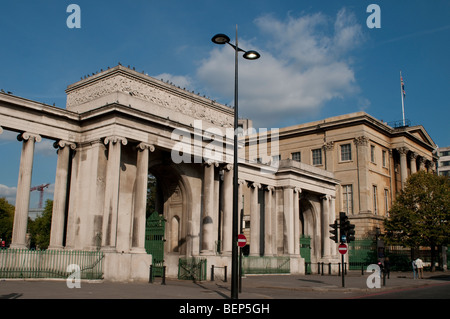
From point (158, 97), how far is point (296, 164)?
54.3ft

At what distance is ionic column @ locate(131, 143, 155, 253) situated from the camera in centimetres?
2444

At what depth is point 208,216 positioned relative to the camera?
28.6 meters

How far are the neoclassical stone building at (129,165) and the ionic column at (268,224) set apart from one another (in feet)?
10.8

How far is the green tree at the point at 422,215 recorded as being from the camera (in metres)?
43.7

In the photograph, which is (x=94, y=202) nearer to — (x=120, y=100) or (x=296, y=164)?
(x=120, y=100)

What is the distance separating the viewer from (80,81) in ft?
91.7

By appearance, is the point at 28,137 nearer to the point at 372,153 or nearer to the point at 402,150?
the point at 372,153

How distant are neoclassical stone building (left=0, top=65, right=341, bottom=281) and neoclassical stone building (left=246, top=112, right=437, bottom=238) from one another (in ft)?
69.3

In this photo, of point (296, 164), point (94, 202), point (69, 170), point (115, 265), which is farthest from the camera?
point (296, 164)

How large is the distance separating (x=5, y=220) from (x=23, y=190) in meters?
56.9

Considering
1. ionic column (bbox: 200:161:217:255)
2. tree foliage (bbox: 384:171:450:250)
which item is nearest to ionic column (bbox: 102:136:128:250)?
ionic column (bbox: 200:161:217:255)

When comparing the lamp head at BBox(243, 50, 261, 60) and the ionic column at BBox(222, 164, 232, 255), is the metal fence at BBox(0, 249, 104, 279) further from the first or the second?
the lamp head at BBox(243, 50, 261, 60)
